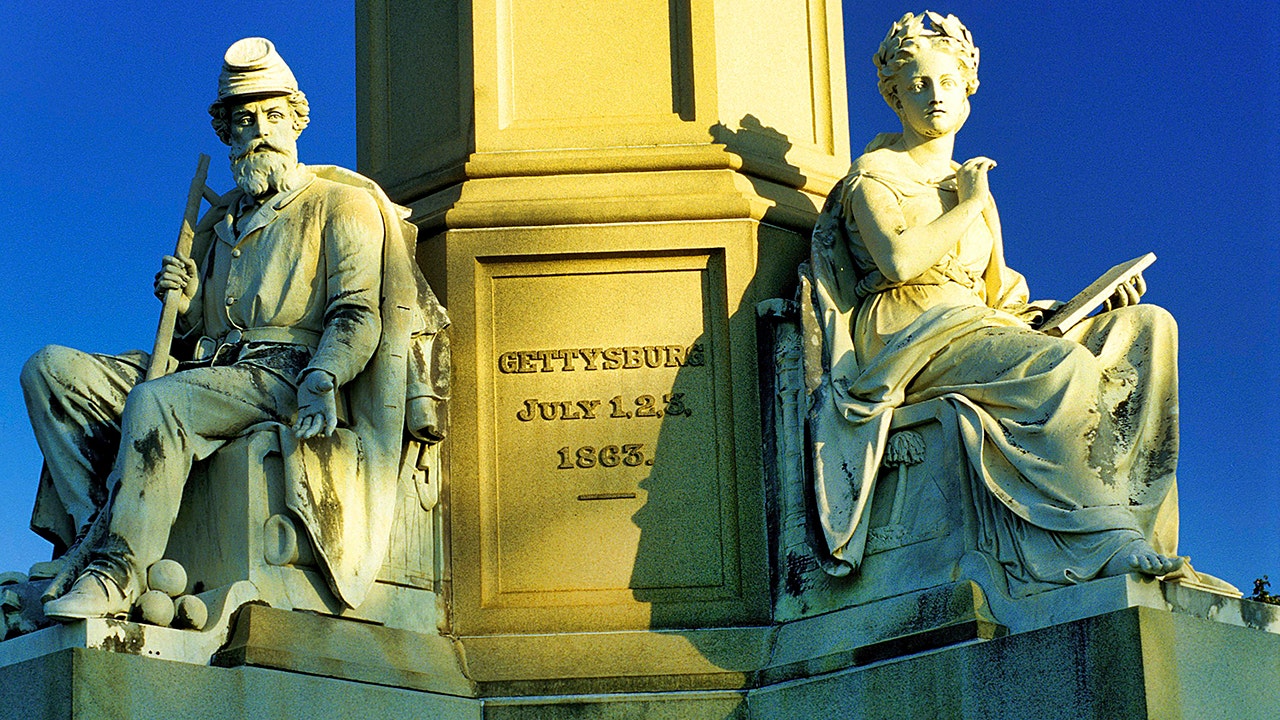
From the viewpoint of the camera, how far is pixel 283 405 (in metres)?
10.7

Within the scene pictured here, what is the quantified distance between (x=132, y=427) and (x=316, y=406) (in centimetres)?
85

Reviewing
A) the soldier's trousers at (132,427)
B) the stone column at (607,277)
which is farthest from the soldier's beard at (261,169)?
the soldier's trousers at (132,427)

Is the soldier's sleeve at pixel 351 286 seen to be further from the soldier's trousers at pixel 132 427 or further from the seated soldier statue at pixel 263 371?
the soldier's trousers at pixel 132 427

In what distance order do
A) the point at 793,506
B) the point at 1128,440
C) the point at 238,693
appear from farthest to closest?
the point at 793,506 < the point at 1128,440 < the point at 238,693

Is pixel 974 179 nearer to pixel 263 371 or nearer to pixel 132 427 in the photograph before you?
pixel 263 371

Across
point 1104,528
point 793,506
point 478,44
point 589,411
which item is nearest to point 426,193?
point 478,44

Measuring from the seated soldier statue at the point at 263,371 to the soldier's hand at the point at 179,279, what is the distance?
0.03ft

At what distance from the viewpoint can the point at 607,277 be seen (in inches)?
459

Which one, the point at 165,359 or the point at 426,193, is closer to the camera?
the point at 165,359

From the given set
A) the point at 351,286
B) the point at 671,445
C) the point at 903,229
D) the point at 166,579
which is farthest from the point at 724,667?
the point at 166,579

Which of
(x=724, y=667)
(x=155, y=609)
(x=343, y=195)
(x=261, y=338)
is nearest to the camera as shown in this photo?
(x=155, y=609)

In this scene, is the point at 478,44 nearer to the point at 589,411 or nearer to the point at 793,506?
the point at 589,411

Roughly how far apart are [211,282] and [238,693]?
257 cm

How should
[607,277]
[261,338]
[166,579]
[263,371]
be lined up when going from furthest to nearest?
[607,277], [261,338], [263,371], [166,579]
